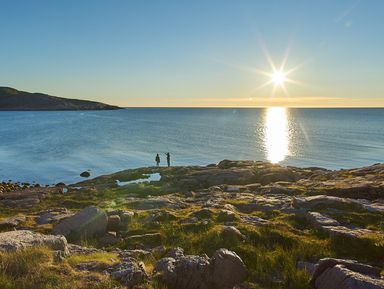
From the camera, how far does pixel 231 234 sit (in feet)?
51.7

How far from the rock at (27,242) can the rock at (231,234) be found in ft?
22.9

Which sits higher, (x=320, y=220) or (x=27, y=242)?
(x=27, y=242)

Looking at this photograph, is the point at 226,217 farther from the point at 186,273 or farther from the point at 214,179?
the point at 214,179

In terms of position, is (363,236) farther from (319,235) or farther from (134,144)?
(134,144)

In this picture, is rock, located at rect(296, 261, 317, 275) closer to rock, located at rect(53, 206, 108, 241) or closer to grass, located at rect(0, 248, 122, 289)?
grass, located at rect(0, 248, 122, 289)

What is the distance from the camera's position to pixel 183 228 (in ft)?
60.9

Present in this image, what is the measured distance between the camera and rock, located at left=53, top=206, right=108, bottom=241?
17.9 meters

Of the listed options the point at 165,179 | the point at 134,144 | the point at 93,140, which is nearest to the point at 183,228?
the point at 165,179

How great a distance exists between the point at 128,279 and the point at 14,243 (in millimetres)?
4606

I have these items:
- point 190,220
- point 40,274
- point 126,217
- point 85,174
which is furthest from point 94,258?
point 85,174

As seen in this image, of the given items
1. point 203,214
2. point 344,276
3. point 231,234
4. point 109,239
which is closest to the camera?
point 344,276

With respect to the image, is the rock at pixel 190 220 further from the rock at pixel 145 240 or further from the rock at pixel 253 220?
the rock at pixel 145 240

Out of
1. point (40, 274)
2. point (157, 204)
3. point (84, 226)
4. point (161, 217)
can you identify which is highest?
point (40, 274)

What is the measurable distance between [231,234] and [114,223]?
780 centimetres
